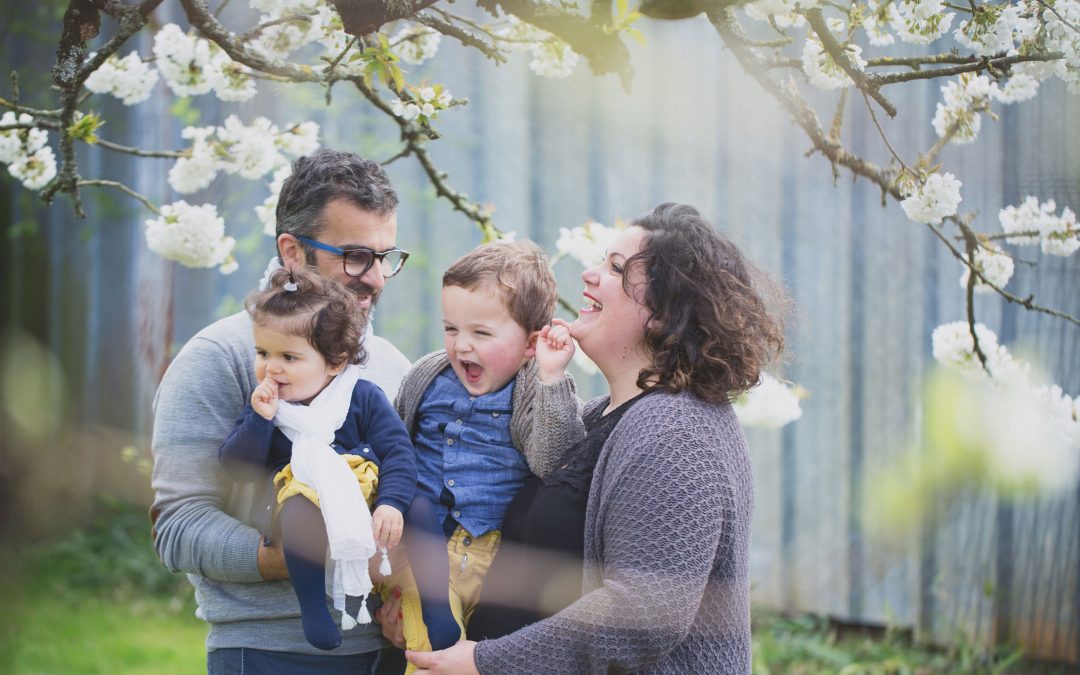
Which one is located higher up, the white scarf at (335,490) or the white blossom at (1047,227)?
the white blossom at (1047,227)

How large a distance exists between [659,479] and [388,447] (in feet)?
1.55

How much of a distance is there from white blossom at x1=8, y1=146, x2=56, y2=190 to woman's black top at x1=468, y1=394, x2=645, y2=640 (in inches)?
60.8

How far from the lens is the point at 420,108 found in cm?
204

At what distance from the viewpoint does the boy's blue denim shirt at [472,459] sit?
1812 mm

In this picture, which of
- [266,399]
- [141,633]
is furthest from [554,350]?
[141,633]

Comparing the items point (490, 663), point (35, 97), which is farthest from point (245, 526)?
point (35, 97)

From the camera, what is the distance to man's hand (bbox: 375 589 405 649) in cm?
177

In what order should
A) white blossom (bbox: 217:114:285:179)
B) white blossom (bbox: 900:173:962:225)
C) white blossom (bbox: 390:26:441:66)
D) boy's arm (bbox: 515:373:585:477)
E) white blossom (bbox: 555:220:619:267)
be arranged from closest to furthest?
1. boy's arm (bbox: 515:373:585:477)
2. white blossom (bbox: 900:173:962:225)
3. white blossom (bbox: 390:26:441:66)
4. white blossom (bbox: 217:114:285:179)
5. white blossom (bbox: 555:220:619:267)

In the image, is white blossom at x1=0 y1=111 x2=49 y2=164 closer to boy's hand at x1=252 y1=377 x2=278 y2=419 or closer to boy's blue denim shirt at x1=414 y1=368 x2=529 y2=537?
boy's hand at x1=252 y1=377 x2=278 y2=419

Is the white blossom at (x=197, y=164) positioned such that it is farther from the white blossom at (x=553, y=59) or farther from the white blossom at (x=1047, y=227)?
the white blossom at (x=1047, y=227)

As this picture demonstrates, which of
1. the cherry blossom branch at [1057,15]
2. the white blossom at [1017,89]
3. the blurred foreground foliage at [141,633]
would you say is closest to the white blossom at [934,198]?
the cherry blossom branch at [1057,15]

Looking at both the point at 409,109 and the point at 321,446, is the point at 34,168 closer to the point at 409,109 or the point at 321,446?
the point at 409,109

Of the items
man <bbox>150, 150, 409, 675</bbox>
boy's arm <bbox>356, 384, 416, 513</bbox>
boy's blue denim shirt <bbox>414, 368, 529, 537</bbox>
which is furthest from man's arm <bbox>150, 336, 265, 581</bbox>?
boy's blue denim shirt <bbox>414, 368, 529, 537</bbox>

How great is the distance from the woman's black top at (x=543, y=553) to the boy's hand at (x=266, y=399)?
431 mm
